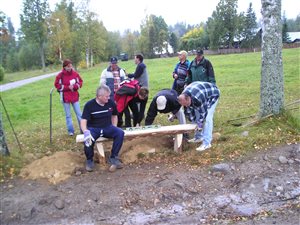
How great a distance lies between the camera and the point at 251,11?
200 feet

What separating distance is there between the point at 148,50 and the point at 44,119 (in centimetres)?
5875

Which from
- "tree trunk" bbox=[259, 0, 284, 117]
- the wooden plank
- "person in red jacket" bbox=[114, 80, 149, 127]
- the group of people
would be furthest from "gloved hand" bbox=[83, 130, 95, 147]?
"tree trunk" bbox=[259, 0, 284, 117]

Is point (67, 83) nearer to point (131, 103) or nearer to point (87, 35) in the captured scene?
point (131, 103)

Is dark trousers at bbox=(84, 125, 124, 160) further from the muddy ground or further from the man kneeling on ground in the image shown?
the muddy ground

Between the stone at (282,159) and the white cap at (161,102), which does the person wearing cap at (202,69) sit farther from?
the stone at (282,159)

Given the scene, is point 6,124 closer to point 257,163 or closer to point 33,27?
point 257,163

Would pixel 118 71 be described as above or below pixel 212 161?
above

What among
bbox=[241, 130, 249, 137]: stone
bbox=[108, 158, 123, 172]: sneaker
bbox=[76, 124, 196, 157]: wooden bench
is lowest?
bbox=[108, 158, 123, 172]: sneaker

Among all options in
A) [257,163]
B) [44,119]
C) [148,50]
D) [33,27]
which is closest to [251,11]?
[148,50]

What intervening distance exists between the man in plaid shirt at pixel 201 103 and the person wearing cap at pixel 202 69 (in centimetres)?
121

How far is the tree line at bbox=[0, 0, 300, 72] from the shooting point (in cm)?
4522

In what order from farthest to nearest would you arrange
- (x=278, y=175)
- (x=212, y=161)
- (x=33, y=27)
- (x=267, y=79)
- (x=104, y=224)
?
(x=33, y=27)
(x=267, y=79)
(x=212, y=161)
(x=278, y=175)
(x=104, y=224)

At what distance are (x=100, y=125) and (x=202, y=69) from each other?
2.84 metres

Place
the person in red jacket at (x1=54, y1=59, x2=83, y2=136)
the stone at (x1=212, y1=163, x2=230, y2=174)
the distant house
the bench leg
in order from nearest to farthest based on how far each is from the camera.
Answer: the stone at (x1=212, y1=163, x2=230, y2=174), the bench leg, the person in red jacket at (x1=54, y1=59, x2=83, y2=136), the distant house
